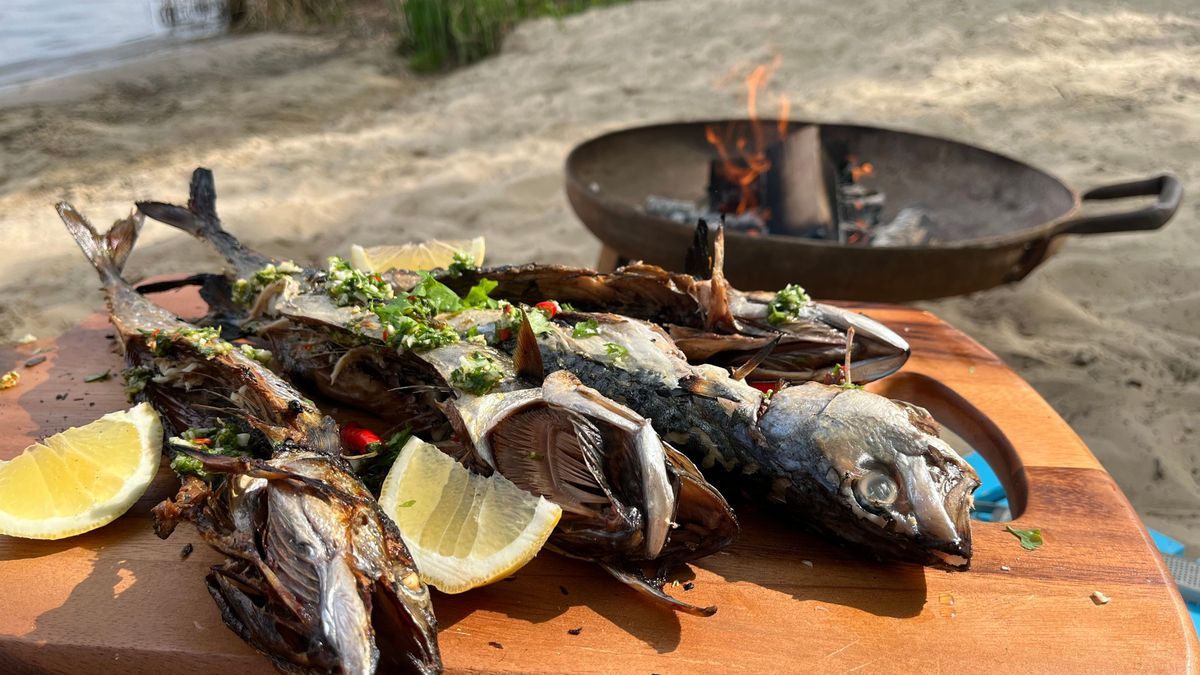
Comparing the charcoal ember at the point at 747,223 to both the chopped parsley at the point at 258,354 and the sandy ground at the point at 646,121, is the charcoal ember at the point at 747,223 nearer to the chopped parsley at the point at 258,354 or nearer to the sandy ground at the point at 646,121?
the sandy ground at the point at 646,121

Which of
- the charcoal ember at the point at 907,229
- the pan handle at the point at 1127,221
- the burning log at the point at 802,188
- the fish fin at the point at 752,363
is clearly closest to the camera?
the fish fin at the point at 752,363

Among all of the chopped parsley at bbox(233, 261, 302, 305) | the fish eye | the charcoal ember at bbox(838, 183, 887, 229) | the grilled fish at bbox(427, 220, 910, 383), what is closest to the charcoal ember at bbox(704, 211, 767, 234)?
the charcoal ember at bbox(838, 183, 887, 229)

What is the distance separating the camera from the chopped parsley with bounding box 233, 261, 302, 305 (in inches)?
140

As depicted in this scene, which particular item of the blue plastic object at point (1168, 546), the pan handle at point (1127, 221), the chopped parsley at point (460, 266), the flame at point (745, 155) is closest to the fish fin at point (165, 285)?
the chopped parsley at point (460, 266)

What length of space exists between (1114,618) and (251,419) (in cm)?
262

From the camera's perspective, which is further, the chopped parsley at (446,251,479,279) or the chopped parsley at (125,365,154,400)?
the chopped parsley at (446,251,479,279)

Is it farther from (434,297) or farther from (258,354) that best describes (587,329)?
(258,354)

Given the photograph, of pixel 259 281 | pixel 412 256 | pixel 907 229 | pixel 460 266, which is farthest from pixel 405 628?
pixel 907 229

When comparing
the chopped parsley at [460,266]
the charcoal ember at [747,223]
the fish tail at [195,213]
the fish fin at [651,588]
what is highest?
the fish tail at [195,213]

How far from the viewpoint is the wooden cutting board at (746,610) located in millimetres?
2256

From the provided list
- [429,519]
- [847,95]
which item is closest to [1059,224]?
[429,519]

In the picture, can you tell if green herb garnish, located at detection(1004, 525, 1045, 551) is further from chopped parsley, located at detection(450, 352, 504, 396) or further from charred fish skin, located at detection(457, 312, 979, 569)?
chopped parsley, located at detection(450, 352, 504, 396)

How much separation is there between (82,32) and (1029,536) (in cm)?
2294

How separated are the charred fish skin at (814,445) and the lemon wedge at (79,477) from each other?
1.43m
